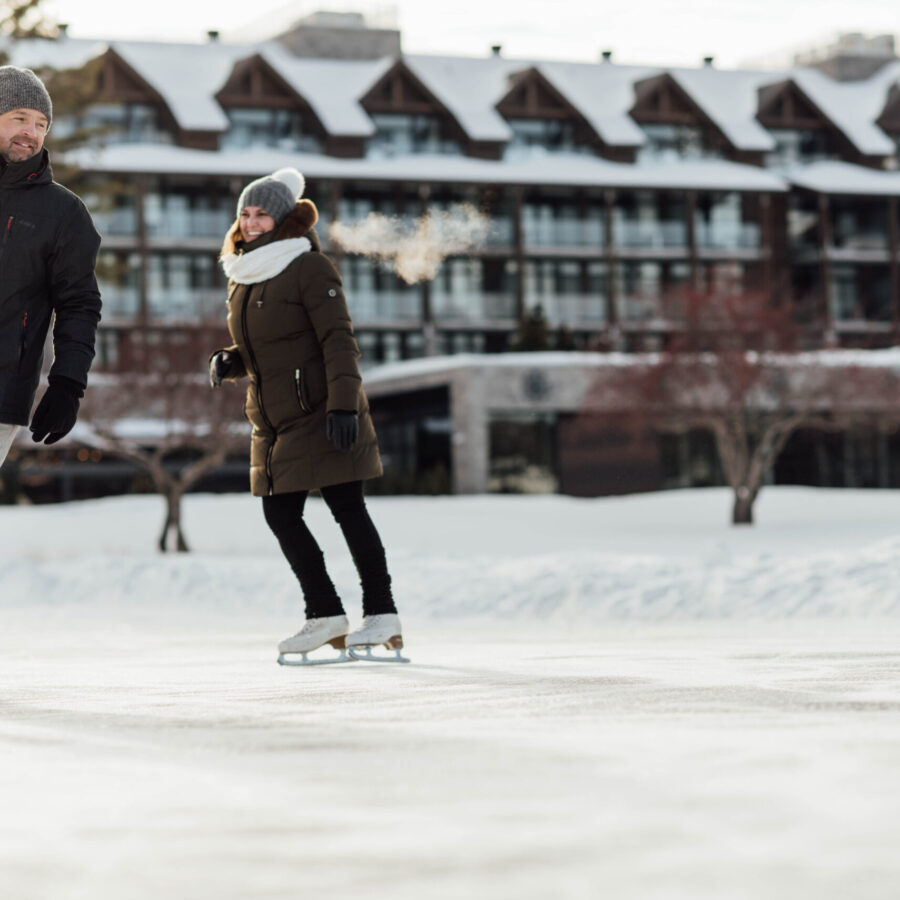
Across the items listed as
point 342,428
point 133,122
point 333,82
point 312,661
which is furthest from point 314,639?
point 333,82

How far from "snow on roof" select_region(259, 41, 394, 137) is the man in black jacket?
153 feet

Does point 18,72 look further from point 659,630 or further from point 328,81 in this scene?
point 328,81

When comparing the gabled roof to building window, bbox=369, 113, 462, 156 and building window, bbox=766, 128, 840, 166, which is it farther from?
building window, bbox=766, 128, 840, 166

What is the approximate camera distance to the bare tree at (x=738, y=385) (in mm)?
26531

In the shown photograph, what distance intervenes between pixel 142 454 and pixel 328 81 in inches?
1295

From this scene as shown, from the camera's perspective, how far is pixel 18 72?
531cm

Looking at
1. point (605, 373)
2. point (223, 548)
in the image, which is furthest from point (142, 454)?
point (605, 373)

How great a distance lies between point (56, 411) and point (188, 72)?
50.4 metres

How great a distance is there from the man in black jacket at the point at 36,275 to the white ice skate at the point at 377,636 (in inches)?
61.9

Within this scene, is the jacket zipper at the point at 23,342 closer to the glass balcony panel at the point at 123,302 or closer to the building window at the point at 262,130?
the glass balcony panel at the point at 123,302

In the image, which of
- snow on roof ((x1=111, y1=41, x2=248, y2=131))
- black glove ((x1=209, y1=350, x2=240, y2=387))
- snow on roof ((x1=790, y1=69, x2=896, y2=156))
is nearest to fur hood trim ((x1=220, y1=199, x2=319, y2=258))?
black glove ((x1=209, y1=350, x2=240, y2=387))

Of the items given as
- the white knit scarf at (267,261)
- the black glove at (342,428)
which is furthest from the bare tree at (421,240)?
the black glove at (342,428)

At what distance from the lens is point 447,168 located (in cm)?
5138

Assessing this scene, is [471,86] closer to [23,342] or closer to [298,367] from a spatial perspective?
[298,367]
